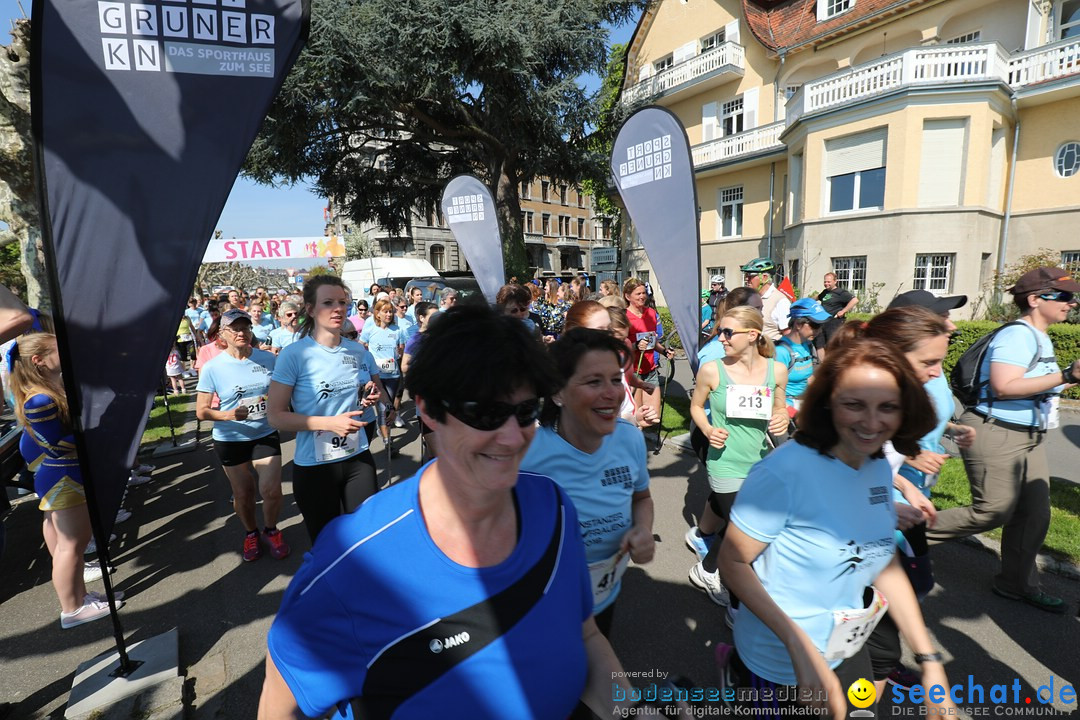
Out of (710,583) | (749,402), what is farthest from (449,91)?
(710,583)

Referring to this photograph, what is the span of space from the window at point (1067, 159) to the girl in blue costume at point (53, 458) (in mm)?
22493

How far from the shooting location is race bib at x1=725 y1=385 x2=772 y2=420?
330 centimetres

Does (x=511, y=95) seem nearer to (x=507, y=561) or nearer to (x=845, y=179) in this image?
(x=845, y=179)

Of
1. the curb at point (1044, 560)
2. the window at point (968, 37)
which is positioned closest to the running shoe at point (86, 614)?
the curb at point (1044, 560)

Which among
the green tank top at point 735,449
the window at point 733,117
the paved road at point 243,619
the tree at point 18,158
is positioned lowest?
the paved road at point 243,619

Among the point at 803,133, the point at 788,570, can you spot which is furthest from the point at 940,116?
the point at 788,570

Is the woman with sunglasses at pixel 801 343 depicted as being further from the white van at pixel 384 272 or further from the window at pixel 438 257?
the window at pixel 438 257

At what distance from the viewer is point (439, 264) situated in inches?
1893

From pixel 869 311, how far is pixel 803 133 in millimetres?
6728

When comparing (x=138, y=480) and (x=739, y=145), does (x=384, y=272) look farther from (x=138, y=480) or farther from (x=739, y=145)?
(x=138, y=480)

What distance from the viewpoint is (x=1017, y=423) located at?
3027 millimetres

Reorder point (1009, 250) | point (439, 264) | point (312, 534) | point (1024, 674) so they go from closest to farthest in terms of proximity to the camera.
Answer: point (1024, 674) → point (312, 534) → point (1009, 250) → point (439, 264)

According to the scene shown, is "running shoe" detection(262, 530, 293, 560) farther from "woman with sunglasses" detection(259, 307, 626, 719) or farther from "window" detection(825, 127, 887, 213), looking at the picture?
"window" detection(825, 127, 887, 213)

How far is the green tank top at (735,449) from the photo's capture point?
129 inches
